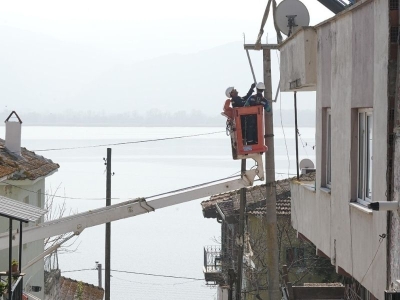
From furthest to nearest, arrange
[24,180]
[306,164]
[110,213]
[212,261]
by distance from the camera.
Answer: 1. [212,261]
2. [24,180]
3. [306,164]
4. [110,213]

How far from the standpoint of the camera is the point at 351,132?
11.9 metres

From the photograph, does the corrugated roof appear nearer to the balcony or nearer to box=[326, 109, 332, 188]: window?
box=[326, 109, 332, 188]: window

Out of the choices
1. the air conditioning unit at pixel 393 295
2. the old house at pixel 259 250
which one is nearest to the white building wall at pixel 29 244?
the old house at pixel 259 250

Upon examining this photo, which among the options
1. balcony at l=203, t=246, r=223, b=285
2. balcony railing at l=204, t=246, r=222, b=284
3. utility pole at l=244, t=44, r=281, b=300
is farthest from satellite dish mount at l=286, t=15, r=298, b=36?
balcony railing at l=204, t=246, r=222, b=284

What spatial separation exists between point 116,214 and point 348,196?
→ 17.6 ft

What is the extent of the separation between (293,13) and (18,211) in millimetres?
7016

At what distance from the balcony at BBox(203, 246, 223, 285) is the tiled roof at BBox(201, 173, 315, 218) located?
2.03 metres

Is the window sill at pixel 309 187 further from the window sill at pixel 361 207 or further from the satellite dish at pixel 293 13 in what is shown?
the satellite dish at pixel 293 13

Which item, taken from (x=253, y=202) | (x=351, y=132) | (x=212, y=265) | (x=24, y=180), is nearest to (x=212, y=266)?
(x=212, y=265)

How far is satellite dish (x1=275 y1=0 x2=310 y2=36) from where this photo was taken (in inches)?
667

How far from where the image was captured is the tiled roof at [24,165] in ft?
75.1

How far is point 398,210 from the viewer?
31.1 feet

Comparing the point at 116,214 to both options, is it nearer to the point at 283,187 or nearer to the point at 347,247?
the point at 347,247

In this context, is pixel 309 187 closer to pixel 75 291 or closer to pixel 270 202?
pixel 270 202
